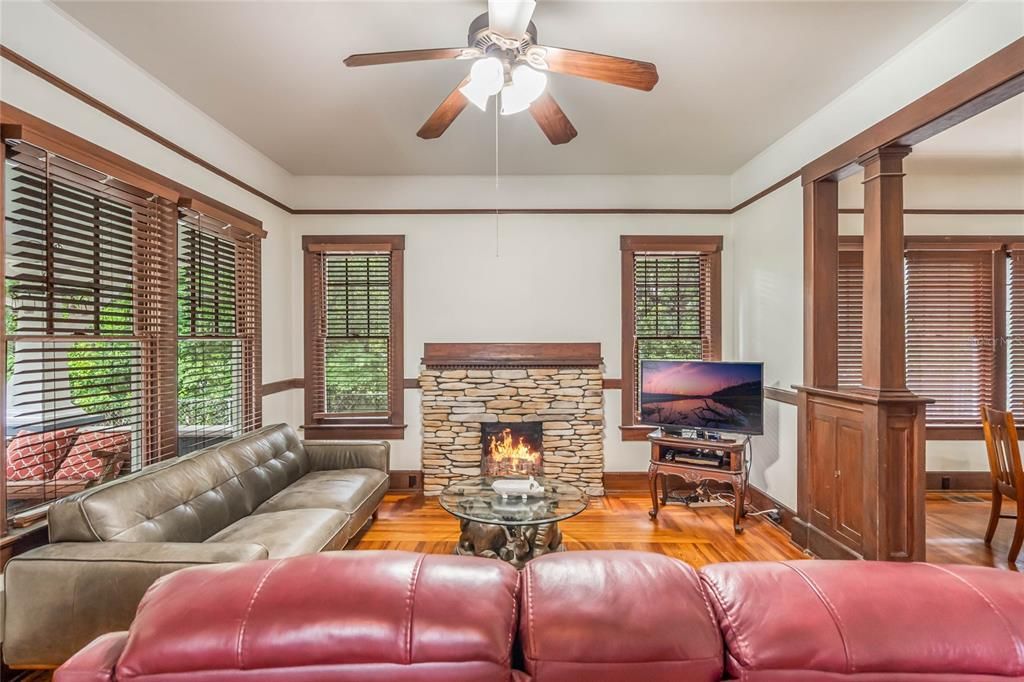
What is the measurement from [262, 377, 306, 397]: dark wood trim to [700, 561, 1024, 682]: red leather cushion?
4034 mm

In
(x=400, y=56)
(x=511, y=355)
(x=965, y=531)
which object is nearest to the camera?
(x=400, y=56)

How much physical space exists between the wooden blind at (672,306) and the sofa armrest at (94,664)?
4.26m

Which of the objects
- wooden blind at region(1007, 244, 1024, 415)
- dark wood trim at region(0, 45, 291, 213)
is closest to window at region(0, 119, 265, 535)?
dark wood trim at region(0, 45, 291, 213)

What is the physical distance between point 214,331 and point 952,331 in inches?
240

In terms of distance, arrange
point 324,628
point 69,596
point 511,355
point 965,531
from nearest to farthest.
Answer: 1. point 324,628
2. point 69,596
3. point 965,531
4. point 511,355

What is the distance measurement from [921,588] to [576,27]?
2453 millimetres

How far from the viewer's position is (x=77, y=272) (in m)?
2.29

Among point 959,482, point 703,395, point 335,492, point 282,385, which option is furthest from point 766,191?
point 282,385

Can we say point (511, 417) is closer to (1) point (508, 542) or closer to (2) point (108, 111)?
(1) point (508, 542)

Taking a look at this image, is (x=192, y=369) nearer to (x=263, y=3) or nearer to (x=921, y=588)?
(x=263, y=3)

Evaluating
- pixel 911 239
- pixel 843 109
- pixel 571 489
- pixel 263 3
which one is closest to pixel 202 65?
pixel 263 3

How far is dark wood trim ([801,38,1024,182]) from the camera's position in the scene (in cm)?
206

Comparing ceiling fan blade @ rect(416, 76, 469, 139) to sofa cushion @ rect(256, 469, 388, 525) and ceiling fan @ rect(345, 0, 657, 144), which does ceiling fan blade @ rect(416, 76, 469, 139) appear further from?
sofa cushion @ rect(256, 469, 388, 525)

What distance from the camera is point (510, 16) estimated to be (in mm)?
1897
